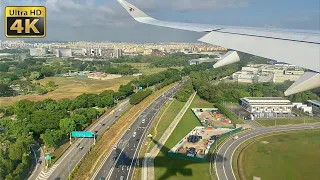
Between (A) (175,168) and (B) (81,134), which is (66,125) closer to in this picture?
(B) (81,134)

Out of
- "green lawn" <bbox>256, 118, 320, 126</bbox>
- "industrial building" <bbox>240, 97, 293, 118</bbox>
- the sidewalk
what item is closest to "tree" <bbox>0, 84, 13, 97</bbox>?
the sidewalk

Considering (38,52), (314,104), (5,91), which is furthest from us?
(38,52)

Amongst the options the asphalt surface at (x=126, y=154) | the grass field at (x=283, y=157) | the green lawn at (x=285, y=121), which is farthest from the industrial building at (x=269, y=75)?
the grass field at (x=283, y=157)

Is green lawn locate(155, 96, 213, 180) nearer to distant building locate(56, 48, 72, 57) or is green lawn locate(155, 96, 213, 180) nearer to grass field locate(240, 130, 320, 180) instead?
grass field locate(240, 130, 320, 180)

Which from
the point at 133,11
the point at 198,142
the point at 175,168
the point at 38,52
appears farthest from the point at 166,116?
the point at 38,52

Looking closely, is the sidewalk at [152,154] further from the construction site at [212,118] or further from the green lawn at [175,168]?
the construction site at [212,118]

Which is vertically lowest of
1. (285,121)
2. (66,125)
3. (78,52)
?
(285,121)
